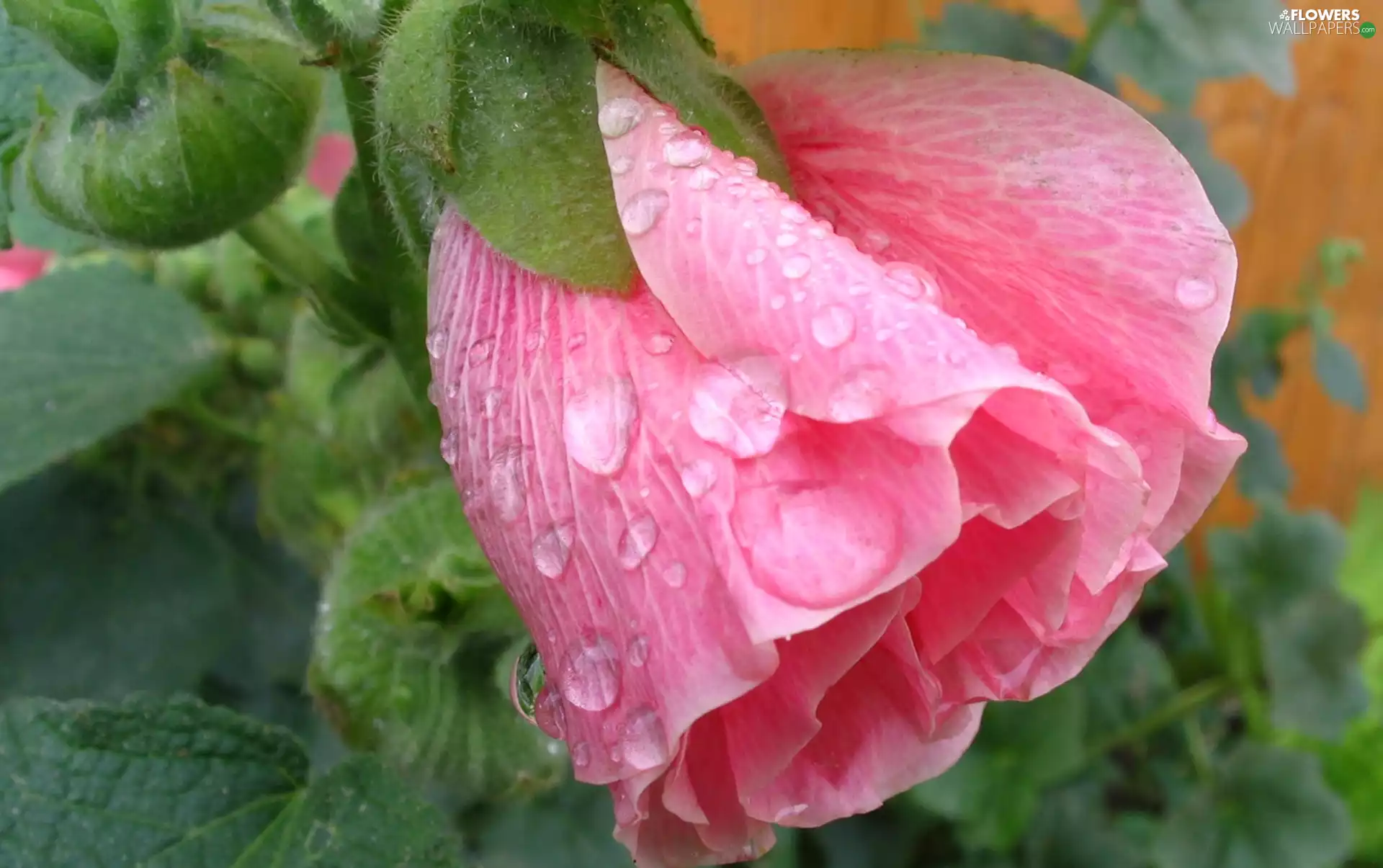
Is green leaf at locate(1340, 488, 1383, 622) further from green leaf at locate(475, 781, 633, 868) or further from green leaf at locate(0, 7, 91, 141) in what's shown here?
green leaf at locate(0, 7, 91, 141)

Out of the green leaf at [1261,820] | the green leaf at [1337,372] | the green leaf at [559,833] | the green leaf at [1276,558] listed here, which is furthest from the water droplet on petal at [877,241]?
the green leaf at [1337,372]

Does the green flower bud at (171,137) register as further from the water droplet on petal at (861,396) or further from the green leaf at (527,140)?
the water droplet on petal at (861,396)

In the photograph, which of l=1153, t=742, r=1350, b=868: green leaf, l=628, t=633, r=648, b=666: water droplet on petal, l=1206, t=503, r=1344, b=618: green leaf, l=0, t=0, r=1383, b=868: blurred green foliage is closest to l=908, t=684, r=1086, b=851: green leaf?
l=0, t=0, r=1383, b=868: blurred green foliage

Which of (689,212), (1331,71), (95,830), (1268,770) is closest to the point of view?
(689,212)

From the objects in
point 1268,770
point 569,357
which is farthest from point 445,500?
point 1268,770

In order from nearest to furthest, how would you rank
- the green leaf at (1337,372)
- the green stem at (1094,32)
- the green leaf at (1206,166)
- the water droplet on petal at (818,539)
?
the water droplet on petal at (818,539) < the green stem at (1094,32) < the green leaf at (1206,166) < the green leaf at (1337,372)

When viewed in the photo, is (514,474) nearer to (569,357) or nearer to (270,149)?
(569,357)
